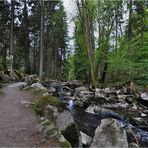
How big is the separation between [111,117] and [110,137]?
6.01 m

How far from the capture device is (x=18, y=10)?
34.3m

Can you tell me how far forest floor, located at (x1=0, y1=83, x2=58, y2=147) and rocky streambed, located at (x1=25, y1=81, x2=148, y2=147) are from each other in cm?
82

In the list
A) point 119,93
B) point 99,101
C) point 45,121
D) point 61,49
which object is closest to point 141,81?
point 119,93

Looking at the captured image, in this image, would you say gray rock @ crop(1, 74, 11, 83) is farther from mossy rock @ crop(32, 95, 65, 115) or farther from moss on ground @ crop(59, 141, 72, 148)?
moss on ground @ crop(59, 141, 72, 148)

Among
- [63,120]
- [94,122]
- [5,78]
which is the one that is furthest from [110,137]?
[5,78]

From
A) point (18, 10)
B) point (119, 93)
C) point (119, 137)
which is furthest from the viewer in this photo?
point (18, 10)

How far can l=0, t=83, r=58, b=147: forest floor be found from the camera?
6.75 m

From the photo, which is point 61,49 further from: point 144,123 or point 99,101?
point 144,123

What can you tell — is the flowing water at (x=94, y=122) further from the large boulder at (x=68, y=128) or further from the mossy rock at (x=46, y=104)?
the large boulder at (x=68, y=128)

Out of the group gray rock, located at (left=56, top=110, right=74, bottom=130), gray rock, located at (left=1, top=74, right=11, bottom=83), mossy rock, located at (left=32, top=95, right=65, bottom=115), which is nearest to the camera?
gray rock, located at (left=56, top=110, right=74, bottom=130)

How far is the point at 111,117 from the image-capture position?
12.8 meters

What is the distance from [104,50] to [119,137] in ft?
75.1

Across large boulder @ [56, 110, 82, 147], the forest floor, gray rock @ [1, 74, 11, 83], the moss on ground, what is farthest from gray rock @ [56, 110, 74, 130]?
gray rock @ [1, 74, 11, 83]

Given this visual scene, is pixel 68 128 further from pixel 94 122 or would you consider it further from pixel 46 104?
pixel 94 122
